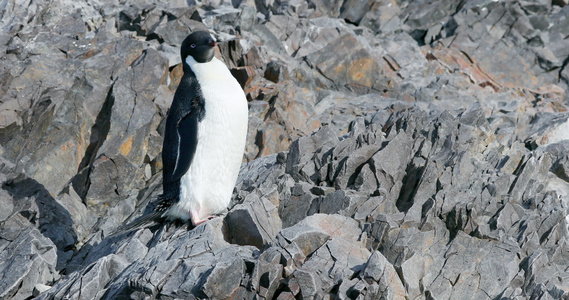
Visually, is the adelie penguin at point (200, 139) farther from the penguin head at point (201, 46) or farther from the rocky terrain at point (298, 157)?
the rocky terrain at point (298, 157)

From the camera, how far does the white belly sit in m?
10.2

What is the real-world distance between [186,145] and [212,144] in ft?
1.28

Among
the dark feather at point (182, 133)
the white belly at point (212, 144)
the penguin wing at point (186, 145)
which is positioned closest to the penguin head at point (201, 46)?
the white belly at point (212, 144)

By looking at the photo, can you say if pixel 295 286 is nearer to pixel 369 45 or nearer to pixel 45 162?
pixel 45 162

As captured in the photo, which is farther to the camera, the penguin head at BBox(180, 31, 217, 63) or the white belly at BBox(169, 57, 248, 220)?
the penguin head at BBox(180, 31, 217, 63)

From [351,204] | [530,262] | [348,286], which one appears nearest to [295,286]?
[348,286]

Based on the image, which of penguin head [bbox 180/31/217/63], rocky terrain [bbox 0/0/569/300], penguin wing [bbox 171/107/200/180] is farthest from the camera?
penguin head [bbox 180/31/217/63]

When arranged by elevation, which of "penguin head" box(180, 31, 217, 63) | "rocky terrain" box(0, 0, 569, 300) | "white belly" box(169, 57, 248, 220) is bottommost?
"rocky terrain" box(0, 0, 569, 300)

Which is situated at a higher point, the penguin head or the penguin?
the penguin head

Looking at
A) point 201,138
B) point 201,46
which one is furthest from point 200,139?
point 201,46

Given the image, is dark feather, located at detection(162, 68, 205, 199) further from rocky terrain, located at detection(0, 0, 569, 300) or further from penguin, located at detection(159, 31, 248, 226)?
rocky terrain, located at detection(0, 0, 569, 300)

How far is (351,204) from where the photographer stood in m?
10.5

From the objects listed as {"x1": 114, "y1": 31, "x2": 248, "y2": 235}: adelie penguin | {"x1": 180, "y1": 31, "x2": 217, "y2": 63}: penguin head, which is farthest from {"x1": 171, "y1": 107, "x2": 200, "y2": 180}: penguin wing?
{"x1": 180, "y1": 31, "x2": 217, "y2": 63}: penguin head

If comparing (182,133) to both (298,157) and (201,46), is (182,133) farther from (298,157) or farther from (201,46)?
(298,157)
